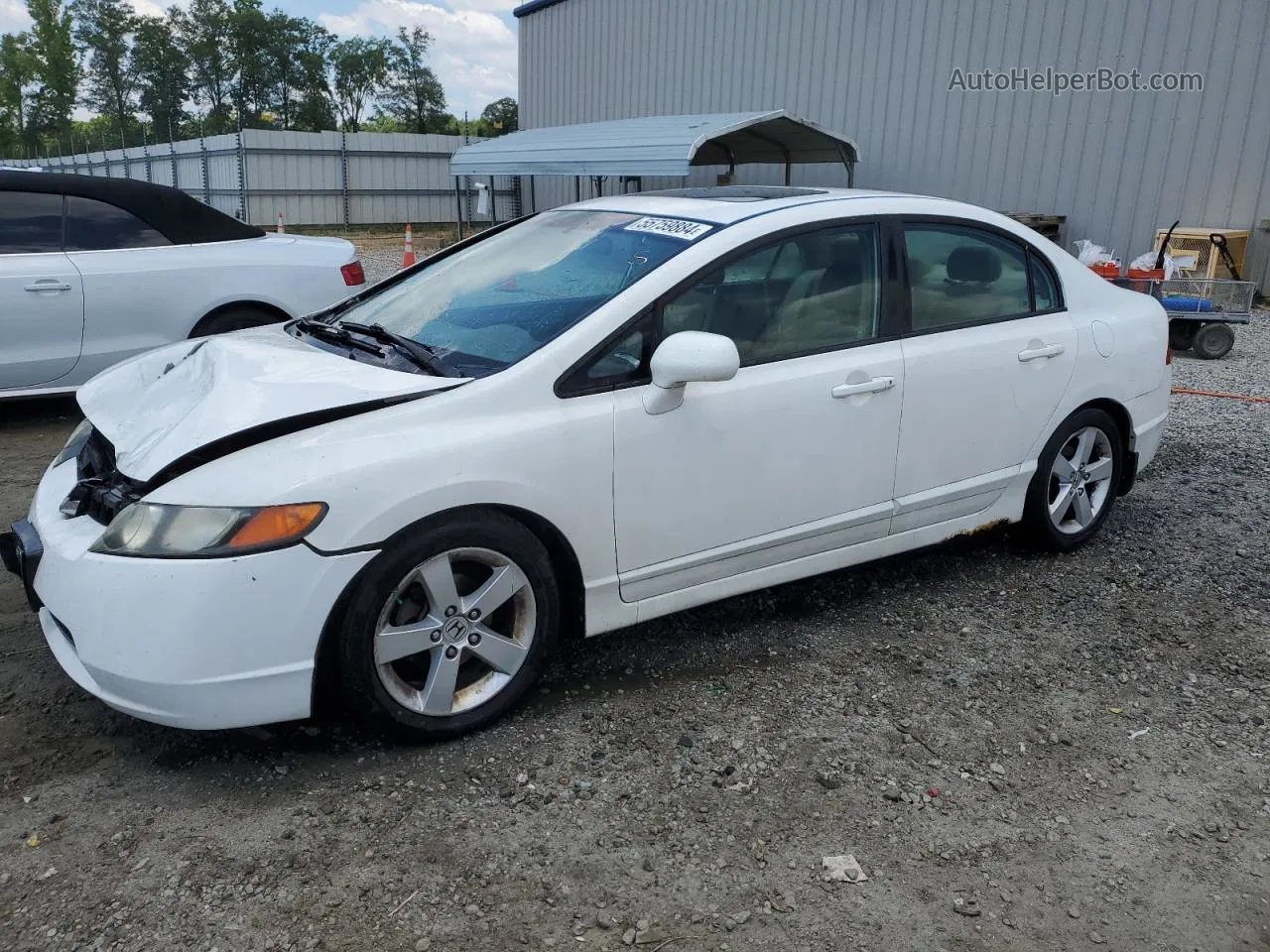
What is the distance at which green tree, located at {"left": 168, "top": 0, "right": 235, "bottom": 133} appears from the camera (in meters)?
64.8

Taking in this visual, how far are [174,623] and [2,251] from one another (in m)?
4.54

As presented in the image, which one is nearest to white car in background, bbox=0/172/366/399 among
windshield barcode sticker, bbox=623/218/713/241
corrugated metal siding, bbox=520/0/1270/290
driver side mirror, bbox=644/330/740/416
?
windshield barcode sticker, bbox=623/218/713/241

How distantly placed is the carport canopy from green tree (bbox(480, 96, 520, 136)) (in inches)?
1303

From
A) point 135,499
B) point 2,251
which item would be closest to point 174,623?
point 135,499

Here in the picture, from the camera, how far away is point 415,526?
2.81m

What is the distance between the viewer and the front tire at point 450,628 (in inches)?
110

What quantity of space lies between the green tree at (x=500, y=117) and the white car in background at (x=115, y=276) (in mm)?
43105

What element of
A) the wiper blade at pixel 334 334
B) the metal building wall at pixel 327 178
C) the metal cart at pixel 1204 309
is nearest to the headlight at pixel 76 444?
the wiper blade at pixel 334 334

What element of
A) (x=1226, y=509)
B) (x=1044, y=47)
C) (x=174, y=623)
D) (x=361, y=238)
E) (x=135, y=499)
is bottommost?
(x=361, y=238)

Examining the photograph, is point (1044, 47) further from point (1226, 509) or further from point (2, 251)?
→ point (2, 251)

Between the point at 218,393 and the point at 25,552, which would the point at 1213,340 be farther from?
the point at 25,552

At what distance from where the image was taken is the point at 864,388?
142 inches

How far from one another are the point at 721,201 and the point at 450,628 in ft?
6.06

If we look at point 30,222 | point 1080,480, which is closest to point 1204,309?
point 1080,480
